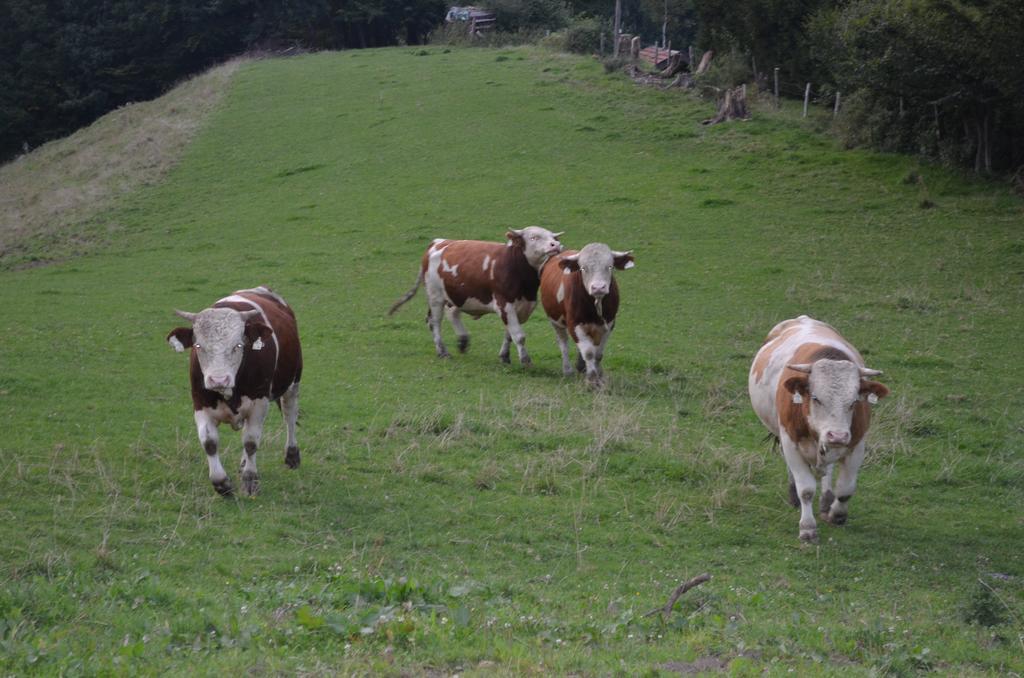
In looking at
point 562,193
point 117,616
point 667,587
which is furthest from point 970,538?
point 562,193

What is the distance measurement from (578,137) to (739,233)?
12344mm

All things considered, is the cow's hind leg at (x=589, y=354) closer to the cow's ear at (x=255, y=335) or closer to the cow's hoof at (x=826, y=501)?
the cow's hoof at (x=826, y=501)

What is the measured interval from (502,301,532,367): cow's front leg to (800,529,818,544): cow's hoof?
8387 millimetres

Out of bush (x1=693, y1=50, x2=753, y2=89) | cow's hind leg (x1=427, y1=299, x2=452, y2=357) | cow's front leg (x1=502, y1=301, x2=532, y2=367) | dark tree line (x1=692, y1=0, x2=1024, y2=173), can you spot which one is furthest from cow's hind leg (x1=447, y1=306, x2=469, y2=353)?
bush (x1=693, y1=50, x2=753, y2=89)

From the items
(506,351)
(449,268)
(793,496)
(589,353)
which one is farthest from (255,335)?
(449,268)

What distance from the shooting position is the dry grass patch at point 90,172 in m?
32.8

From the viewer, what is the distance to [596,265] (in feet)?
53.4

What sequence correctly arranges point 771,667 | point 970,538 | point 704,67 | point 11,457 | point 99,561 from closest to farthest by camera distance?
point 771,667 → point 99,561 → point 970,538 → point 11,457 → point 704,67

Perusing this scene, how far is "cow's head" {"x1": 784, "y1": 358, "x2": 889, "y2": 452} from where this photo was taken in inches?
376

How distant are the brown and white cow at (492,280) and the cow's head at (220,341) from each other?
24.4ft

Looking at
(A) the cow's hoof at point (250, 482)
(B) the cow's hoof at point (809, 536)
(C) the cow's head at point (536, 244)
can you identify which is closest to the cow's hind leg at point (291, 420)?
(A) the cow's hoof at point (250, 482)

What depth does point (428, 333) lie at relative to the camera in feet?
68.7

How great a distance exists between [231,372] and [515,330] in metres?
8.06

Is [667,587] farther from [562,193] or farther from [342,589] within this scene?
[562,193]
